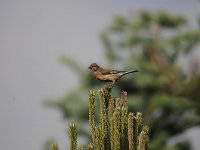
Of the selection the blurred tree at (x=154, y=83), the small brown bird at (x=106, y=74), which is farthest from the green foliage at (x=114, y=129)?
the blurred tree at (x=154, y=83)

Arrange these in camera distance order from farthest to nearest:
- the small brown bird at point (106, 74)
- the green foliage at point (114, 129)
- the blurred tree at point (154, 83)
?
the blurred tree at point (154, 83) → the small brown bird at point (106, 74) → the green foliage at point (114, 129)

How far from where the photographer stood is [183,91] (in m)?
20.8

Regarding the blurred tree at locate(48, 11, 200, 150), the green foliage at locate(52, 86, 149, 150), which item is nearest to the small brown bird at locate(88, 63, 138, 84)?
the green foliage at locate(52, 86, 149, 150)

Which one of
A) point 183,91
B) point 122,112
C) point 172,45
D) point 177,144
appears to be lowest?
point 122,112

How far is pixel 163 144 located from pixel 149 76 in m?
2.39

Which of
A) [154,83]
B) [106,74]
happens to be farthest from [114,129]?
[154,83]

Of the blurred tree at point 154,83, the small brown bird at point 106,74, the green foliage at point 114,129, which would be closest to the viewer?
the green foliage at point 114,129

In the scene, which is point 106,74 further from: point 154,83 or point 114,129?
point 154,83

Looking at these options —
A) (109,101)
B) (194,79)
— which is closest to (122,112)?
(109,101)

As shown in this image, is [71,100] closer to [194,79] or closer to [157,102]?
[157,102]

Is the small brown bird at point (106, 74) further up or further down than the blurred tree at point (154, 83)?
further down

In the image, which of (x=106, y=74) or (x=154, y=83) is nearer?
(x=106, y=74)

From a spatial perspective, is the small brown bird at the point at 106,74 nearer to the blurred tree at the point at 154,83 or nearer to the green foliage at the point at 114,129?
the green foliage at the point at 114,129

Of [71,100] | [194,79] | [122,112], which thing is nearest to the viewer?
[122,112]
